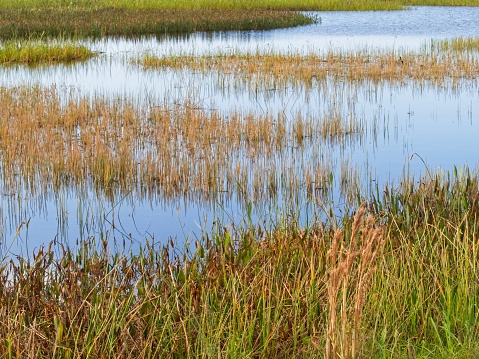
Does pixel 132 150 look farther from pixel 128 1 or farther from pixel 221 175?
pixel 128 1

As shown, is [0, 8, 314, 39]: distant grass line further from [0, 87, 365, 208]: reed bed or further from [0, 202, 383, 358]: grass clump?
[0, 202, 383, 358]: grass clump

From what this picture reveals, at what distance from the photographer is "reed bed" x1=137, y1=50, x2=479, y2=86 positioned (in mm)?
14828

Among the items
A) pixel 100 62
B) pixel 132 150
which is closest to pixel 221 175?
pixel 132 150

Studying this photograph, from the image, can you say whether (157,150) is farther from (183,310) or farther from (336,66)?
(336,66)

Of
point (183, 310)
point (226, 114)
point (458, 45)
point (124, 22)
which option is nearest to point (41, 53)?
point (124, 22)

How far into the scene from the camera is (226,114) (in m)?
11.4

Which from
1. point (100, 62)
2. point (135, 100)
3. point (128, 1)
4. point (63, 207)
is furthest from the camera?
point (128, 1)

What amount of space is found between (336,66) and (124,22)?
1263 cm

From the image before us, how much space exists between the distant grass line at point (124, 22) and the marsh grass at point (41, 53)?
3839 mm

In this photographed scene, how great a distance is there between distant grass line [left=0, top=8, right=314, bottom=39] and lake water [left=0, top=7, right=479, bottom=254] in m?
2.18

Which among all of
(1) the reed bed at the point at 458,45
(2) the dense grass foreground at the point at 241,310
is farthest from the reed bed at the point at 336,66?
(2) the dense grass foreground at the point at 241,310

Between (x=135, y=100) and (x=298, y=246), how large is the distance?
8.03m

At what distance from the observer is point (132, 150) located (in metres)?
9.04

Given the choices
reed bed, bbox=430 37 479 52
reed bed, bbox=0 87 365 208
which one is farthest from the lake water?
reed bed, bbox=430 37 479 52
